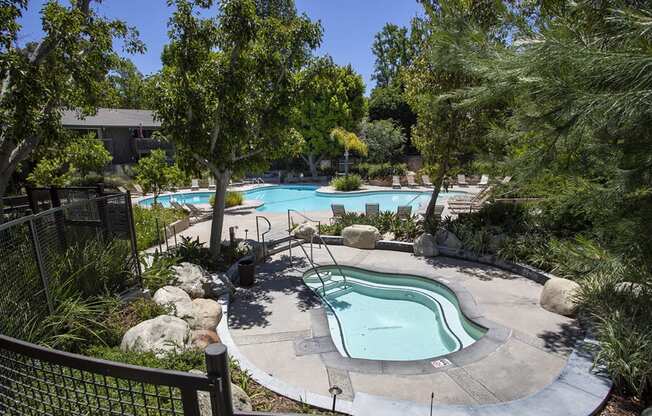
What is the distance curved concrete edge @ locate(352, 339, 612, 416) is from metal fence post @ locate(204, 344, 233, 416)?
2732 mm

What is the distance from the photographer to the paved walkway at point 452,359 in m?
4.72

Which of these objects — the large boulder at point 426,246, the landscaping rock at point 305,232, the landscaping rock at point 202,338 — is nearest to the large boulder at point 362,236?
the landscaping rock at point 305,232

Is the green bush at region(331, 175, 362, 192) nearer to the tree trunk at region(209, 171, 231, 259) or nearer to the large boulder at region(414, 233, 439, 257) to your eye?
the large boulder at region(414, 233, 439, 257)

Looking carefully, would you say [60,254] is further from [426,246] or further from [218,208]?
[426,246]

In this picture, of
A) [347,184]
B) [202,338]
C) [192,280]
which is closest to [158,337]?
[202,338]

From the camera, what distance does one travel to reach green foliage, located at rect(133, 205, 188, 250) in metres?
10.8

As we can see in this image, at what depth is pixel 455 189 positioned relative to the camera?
74.3 feet

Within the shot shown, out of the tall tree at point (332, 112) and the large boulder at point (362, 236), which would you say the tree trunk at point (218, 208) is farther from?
the tall tree at point (332, 112)

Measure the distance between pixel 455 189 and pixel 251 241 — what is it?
15.8 m

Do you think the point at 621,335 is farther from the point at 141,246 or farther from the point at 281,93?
the point at 141,246

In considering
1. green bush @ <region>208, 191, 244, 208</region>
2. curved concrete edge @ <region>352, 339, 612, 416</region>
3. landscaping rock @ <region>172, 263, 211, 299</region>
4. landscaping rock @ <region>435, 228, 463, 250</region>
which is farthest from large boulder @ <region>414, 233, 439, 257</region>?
green bush @ <region>208, 191, 244, 208</region>

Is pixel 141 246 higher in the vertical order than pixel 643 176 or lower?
lower

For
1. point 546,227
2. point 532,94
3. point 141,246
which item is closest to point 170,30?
point 141,246

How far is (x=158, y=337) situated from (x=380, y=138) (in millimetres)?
23995
